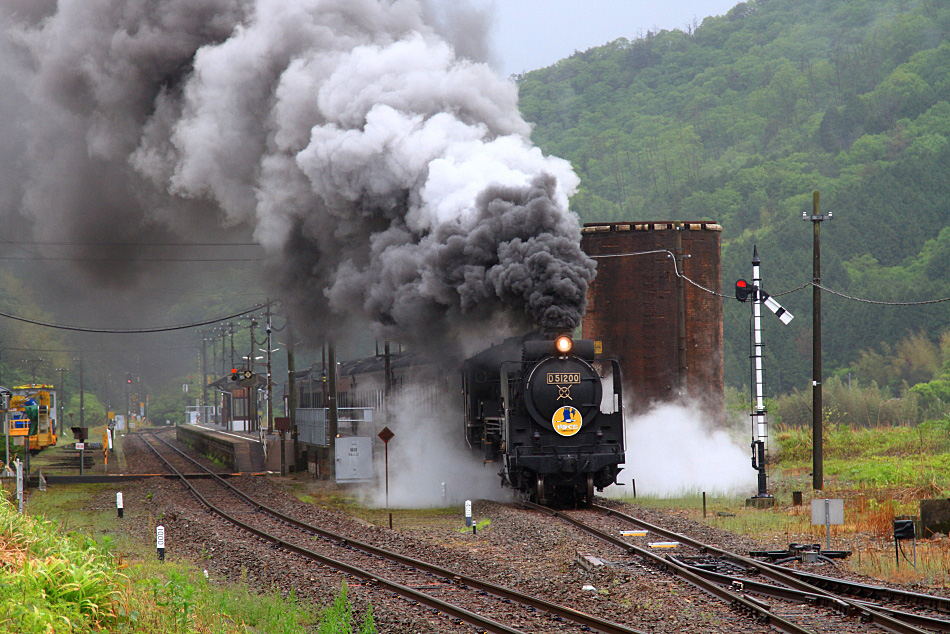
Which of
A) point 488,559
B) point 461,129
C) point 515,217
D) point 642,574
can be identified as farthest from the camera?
point 461,129

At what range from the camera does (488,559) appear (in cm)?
1406

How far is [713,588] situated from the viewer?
36.7 feet

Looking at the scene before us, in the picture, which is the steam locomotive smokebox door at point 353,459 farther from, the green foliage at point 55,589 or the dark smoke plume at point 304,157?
the green foliage at point 55,589

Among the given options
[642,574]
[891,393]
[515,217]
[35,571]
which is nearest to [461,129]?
[515,217]

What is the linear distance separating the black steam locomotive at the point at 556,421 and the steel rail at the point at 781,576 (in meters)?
1.09

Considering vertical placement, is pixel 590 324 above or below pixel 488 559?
above

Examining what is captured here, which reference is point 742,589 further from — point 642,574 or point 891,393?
point 891,393

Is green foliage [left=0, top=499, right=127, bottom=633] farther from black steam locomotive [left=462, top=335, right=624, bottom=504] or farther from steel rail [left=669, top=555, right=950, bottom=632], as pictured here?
black steam locomotive [left=462, top=335, right=624, bottom=504]

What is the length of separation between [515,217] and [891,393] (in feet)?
198

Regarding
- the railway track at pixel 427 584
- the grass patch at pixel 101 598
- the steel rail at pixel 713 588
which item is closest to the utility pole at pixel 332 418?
the railway track at pixel 427 584

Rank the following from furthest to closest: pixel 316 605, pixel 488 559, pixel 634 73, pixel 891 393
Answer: pixel 634 73
pixel 891 393
pixel 488 559
pixel 316 605

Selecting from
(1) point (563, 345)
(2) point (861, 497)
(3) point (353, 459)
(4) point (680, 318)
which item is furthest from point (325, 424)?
(2) point (861, 497)

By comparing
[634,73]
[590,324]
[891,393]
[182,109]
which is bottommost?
[891,393]

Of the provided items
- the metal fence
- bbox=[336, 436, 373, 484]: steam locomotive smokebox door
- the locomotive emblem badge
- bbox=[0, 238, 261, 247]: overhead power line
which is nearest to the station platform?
the metal fence
